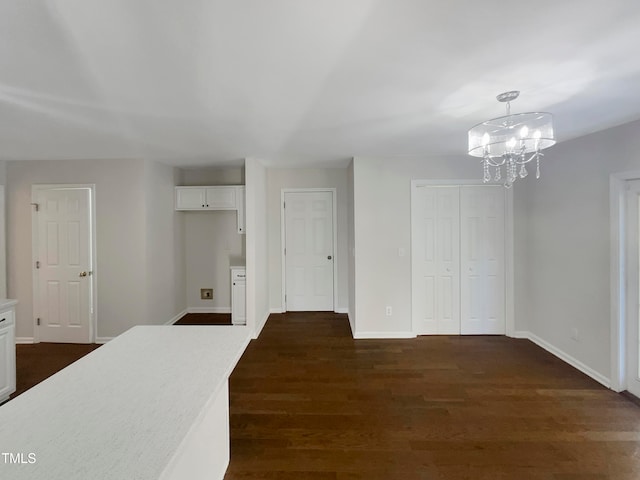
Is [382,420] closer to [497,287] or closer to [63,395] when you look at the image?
[63,395]

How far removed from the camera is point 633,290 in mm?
2525

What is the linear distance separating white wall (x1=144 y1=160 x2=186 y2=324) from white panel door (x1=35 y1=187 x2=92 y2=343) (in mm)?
696

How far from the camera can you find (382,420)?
87.1 inches

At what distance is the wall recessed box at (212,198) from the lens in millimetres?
4277

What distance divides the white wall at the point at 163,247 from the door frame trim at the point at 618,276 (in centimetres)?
483

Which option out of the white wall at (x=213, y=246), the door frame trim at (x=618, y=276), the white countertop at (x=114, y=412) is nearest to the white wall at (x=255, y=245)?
the white wall at (x=213, y=246)

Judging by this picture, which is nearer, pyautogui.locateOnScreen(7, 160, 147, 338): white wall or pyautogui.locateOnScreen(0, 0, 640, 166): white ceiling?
pyautogui.locateOnScreen(0, 0, 640, 166): white ceiling

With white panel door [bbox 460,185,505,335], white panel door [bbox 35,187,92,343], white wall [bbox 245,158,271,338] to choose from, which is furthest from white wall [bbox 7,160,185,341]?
white panel door [bbox 460,185,505,335]

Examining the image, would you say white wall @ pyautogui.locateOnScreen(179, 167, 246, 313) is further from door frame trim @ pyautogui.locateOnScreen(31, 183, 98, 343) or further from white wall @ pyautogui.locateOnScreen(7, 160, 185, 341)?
door frame trim @ pyautogui.locateOnScreen(31, 183, 98, 343)

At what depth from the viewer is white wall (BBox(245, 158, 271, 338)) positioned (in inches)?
147

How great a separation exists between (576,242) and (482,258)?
961 millimetres

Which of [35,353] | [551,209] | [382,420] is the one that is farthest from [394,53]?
[35,353]

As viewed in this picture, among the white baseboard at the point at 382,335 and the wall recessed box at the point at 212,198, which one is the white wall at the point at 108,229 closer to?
the wall recessed box at the point at 212,198

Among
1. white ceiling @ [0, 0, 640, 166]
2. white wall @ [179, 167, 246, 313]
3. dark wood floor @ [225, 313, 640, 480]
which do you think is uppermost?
white ceiling @ [0, 0, 640, 166]
